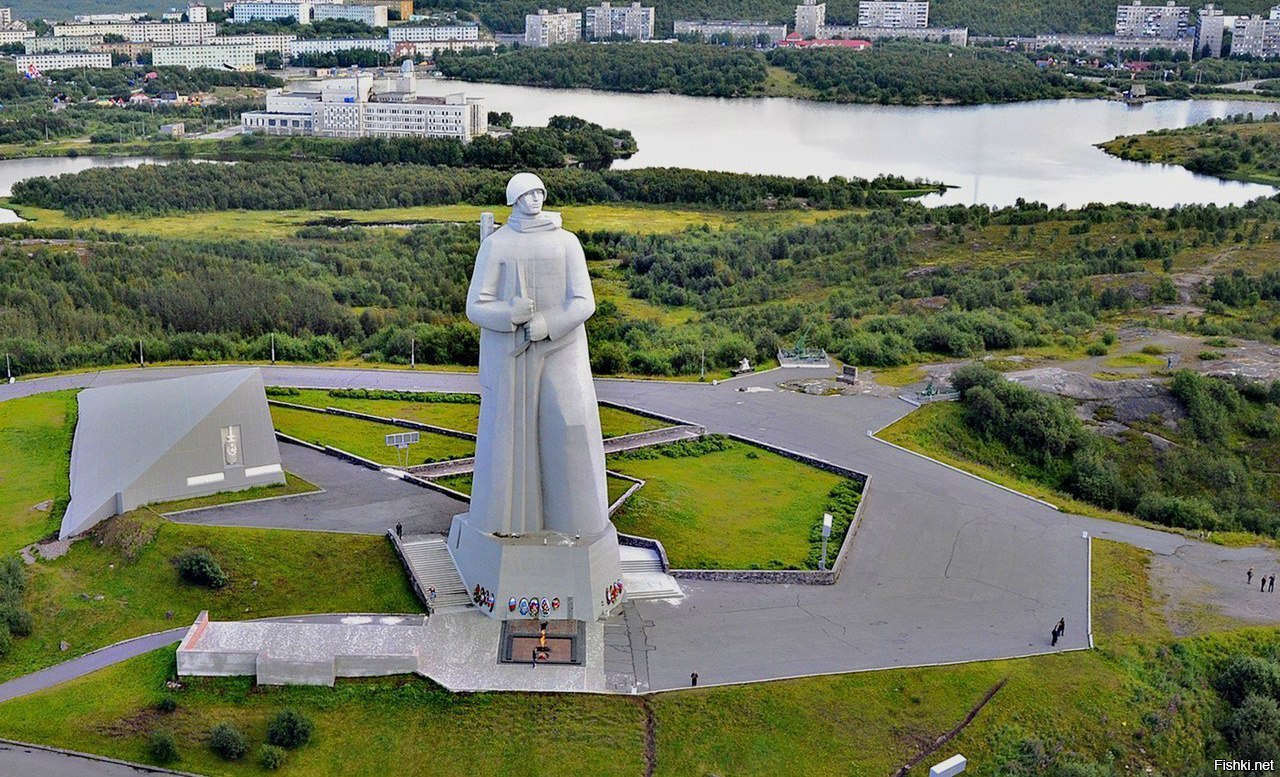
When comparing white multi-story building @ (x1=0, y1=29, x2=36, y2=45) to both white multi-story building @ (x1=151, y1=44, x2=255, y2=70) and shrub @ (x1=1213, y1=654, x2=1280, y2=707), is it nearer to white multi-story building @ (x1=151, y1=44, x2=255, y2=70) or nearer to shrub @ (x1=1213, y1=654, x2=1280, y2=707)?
white multi-story building @ (x1=151, y1=44, x2=255, y2=70)

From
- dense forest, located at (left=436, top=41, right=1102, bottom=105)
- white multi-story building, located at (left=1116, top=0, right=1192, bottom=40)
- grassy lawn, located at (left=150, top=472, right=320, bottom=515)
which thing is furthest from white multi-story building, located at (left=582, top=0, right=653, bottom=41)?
grassy lawn, located at (left=150, top=472, right=320, bottom=515)

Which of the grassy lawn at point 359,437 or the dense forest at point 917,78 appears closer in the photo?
the grassy lawn at point 359,437

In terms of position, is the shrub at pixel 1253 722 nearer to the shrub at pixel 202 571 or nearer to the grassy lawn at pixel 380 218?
the shrub at pixel 202 571

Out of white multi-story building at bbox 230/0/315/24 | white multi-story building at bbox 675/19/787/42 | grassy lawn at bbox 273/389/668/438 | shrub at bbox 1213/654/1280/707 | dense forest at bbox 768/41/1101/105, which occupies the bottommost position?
shrub at bbox 1213/654/1280/707

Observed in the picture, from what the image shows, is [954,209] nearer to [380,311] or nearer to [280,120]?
[380,311]

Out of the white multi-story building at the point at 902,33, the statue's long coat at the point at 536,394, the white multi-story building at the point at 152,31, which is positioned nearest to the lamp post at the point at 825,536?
the statue's long coat at the point at 536,394

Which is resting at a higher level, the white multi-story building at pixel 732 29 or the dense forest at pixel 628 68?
the white multi-story building at pixel 732 29

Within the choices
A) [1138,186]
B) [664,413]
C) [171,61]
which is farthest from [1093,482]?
[171,61]
